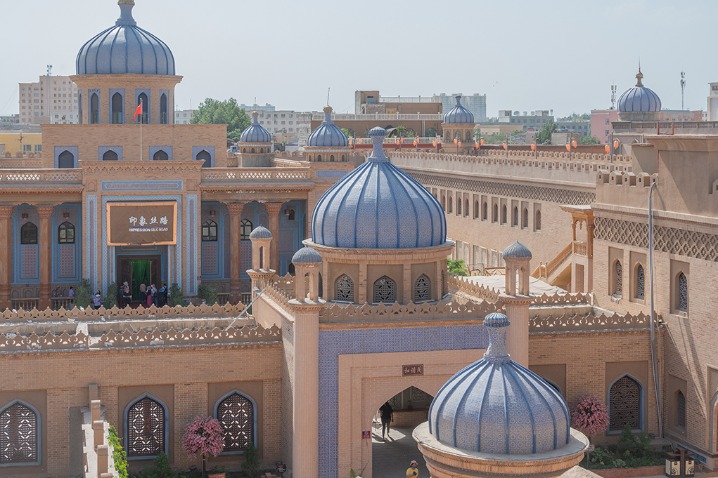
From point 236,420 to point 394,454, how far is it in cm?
400

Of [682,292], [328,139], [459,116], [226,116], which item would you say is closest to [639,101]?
[459,116]

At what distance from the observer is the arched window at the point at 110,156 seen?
55.4 metres

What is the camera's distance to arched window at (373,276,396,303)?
3020 centimetres

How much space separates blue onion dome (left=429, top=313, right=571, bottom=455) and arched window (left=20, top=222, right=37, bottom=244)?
40338mm

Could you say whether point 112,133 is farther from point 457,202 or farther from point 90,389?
point 90,389

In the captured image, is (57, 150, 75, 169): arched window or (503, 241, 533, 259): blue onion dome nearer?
(503, 241, 533, 259): blue onion dome

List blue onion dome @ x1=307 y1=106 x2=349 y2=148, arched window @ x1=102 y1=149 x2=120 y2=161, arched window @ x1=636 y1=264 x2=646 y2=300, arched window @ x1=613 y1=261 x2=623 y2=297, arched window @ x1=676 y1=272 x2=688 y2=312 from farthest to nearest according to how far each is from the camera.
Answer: blue onion dome @ x1=307 y1=106 x2=349 y2=148 < arched window @ x1=102 y1=149 x2=120 y2=161 < arched window @ x1=613 y1=261 x2=623 y2=297 < arched window @ x1=636 y1=264 x2=646 y2=300 < arched window @ x1=676 y1=272 x2=688 y2=312

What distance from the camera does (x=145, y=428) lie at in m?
30.4

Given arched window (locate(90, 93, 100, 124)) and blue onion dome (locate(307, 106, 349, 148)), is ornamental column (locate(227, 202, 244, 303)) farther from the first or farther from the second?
arched window (locate(90, 93, 100, 124))

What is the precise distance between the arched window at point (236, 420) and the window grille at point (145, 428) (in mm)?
1443

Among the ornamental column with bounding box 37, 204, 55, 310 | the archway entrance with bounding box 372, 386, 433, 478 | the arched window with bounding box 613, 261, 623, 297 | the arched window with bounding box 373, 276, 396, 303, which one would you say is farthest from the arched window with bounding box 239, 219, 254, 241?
the arched window with bounding box 373, 276, 396, 303

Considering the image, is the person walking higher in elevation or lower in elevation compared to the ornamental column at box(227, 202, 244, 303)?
lower

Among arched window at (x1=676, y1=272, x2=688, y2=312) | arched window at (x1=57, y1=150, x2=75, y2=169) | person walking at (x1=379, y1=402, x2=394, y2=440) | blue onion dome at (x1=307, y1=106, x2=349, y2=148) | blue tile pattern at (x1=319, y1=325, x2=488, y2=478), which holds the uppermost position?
blue onion dome at (x1=307, y1=106, x2=349, y2=148)

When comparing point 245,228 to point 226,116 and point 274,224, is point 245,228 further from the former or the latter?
point 226,116
